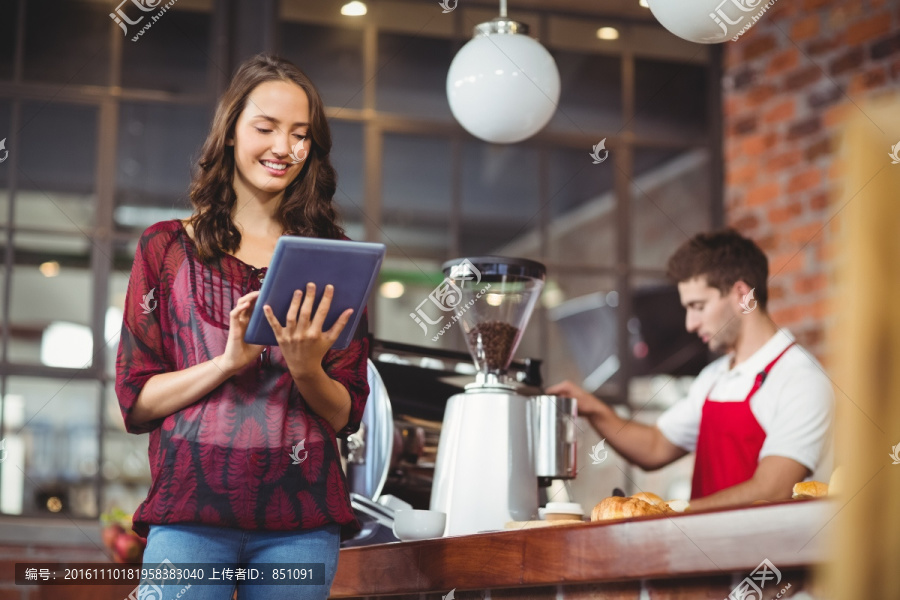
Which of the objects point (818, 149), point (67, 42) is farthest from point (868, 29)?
point (67, 42)

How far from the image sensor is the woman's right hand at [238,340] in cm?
116

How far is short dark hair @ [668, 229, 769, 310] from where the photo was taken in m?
2.62

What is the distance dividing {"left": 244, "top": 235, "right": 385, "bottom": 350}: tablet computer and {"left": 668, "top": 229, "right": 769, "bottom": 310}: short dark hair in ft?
5.29

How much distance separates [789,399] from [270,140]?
1.59m

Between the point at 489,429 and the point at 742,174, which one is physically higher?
the point at 742,174

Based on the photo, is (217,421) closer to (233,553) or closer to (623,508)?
(233,553)

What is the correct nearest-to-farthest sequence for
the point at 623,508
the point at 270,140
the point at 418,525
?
the point at 270,140 < the point at 623,508 < the point at 418,525

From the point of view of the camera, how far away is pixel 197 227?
1.29 metres

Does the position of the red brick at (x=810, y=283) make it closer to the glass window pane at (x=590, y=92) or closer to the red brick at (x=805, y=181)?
the red brick at (x=805, y=181)

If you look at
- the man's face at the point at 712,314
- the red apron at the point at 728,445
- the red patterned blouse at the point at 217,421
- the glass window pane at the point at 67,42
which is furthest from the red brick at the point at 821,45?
the red patterned blouse at the point at 217,421

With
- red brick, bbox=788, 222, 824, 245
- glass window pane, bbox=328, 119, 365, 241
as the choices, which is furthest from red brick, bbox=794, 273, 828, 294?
glass window pane, bbox=328, 119, 365, 241

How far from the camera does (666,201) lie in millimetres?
3805

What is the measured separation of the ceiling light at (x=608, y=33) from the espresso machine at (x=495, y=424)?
2.00 meters

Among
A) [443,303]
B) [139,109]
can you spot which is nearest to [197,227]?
[443,303]
